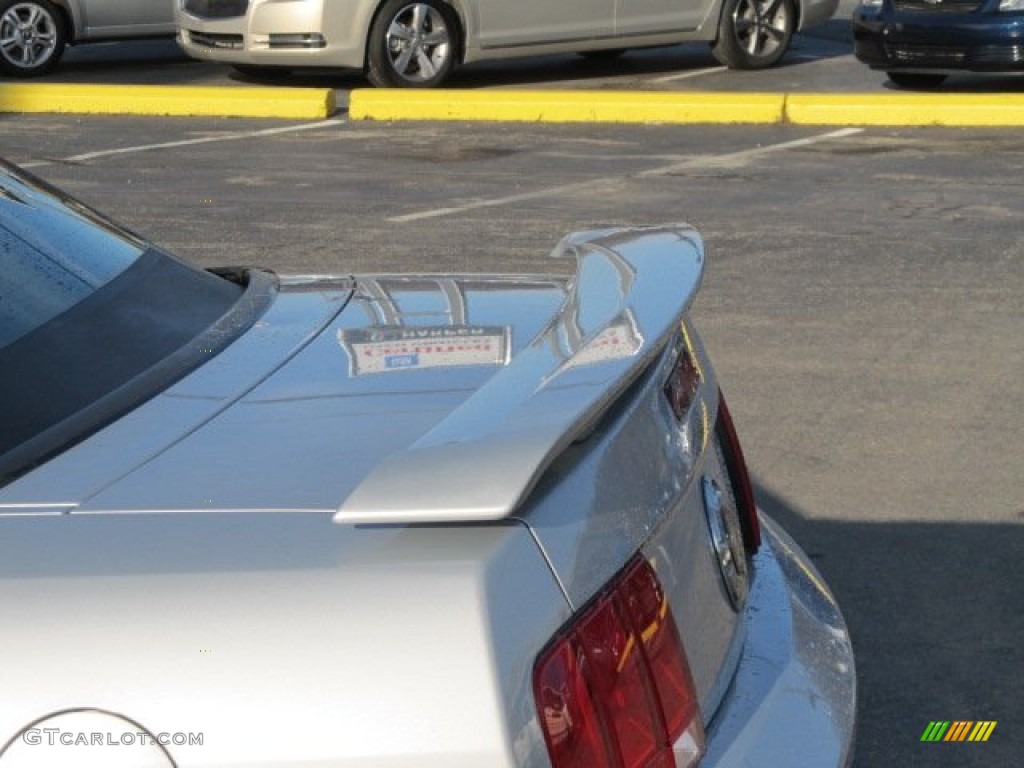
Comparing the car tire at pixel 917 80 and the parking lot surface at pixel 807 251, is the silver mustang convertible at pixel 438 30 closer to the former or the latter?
the parking lot surface at pixel 807 251

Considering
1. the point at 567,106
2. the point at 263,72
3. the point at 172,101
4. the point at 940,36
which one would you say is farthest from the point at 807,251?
the point at 263,72

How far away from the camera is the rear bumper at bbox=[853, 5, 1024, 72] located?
13.2 meters

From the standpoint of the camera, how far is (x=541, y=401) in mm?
2332

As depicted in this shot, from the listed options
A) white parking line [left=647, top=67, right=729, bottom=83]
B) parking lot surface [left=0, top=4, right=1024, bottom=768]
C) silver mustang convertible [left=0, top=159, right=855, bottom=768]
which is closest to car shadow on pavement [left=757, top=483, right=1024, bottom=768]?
parking lot surface [left=0, top=4, right=1024, bottom=768]

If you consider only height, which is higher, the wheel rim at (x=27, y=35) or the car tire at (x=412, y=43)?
the car tire at (x=412, y=43)

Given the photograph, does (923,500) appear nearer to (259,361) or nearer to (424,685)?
(259,361)

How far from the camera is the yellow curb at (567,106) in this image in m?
13.1

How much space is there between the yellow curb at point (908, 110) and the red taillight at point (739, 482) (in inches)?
382

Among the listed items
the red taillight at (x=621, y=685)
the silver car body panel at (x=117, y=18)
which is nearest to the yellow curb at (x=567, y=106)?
the silver car body panel at (x=117, y=18)

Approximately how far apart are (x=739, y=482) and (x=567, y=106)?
10.3m

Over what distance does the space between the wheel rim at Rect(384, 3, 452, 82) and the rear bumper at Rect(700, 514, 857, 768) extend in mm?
11806

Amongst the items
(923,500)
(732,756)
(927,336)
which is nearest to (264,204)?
(927,336)

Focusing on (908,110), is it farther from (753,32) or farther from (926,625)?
(926,625)

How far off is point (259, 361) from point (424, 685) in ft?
2.83
